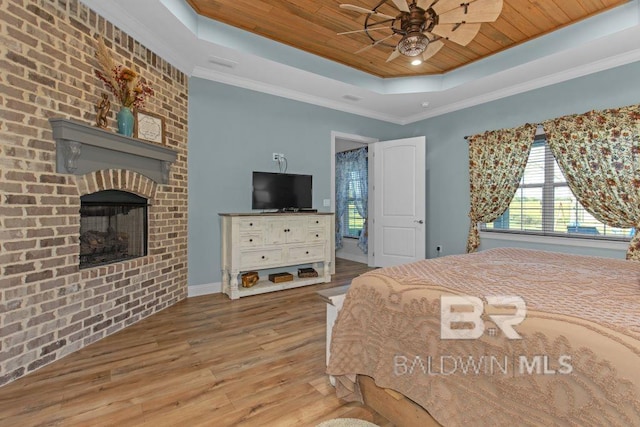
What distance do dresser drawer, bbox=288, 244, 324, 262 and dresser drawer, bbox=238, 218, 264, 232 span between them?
21.8 inches

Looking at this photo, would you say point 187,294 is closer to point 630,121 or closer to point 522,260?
point 522,260

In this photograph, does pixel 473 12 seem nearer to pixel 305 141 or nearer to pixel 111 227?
pixel 305 141

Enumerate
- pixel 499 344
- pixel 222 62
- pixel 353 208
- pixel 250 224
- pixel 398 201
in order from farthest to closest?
pixel 353 208, pixel 398 201, pixel 250 224, pixel 222 62, pixel 499 344

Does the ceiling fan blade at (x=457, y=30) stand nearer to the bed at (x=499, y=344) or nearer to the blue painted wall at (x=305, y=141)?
the bed at (x=499, y=344)

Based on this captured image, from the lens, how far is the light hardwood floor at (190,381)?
1.63m

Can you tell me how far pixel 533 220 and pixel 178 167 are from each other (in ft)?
14.5

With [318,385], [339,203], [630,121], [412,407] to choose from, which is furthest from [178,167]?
[630,121]

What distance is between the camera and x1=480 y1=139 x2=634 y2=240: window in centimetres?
359

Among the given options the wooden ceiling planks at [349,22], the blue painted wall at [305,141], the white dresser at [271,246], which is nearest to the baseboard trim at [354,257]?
the blue painted wall at [305,141]

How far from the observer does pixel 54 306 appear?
7.17ft

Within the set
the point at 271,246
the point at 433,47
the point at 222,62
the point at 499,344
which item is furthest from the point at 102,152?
the point at 499,344

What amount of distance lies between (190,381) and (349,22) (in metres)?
3.34

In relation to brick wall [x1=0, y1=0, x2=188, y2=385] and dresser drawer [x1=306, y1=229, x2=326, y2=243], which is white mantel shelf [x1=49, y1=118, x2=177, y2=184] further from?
dresser drawer [x1=306, y1=229, x2=326, y2=243]

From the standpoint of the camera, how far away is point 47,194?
216cm
